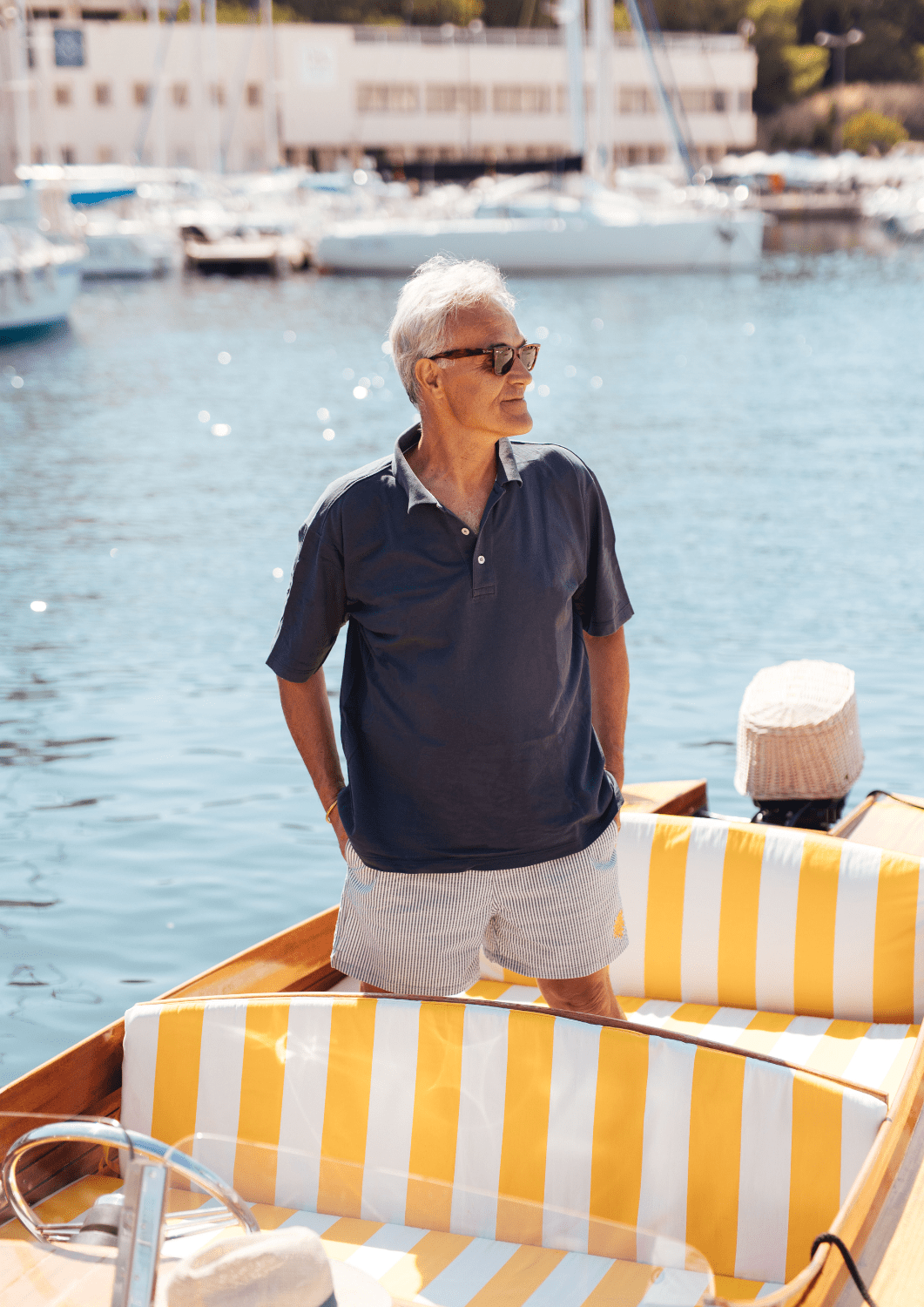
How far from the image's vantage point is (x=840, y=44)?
270ft

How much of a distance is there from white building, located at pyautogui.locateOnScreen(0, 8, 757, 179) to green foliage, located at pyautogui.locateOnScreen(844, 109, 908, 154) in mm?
7386

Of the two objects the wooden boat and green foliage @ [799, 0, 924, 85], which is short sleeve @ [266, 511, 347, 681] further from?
green foliage @ [799, 0, 924, 85]

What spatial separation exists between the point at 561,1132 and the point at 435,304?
1342 mm

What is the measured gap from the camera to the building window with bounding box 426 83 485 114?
70562 mm

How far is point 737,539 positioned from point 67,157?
64.3 meters

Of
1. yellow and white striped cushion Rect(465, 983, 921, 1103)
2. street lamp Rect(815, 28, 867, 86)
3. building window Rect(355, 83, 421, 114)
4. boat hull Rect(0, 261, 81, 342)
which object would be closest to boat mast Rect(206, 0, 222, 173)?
building window Rect(355, 83, 421, 114)

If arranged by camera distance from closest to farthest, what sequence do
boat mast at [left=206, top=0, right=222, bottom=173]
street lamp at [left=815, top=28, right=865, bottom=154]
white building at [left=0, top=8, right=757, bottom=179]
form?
1. boat mast at [left=206, top=0, right=222, bottom=173]
2. white building at [left=0, top=8, right=757, bottom=179]
3. street lamp at [left=815, top=28, right=865, bottom=154]

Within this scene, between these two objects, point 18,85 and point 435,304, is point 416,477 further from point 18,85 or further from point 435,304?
point 18,85

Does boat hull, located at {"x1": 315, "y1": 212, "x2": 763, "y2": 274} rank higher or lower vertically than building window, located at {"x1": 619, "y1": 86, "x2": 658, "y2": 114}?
lower

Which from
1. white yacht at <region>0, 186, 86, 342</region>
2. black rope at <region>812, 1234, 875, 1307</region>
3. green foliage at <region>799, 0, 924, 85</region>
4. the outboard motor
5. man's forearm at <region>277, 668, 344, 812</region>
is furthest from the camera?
green foliage at <region>799, 0, 924, 85</region>

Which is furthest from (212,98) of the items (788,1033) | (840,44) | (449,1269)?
(449,1269)

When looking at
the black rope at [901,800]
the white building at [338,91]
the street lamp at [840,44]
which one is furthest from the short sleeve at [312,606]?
the street lamp at [840,44]

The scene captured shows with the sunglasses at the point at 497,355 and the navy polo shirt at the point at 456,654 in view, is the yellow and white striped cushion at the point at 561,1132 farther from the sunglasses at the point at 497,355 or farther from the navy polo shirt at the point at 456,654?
the sunglasses at the point at 497,355

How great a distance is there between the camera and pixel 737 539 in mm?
12188
